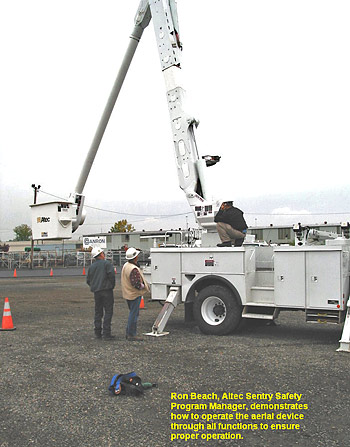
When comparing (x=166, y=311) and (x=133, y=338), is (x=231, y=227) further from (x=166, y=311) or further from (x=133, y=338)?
(x=133, y=338)

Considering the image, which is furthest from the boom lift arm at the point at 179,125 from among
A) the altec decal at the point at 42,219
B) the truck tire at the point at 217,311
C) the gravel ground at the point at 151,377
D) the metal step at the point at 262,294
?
the gravel ground at the point at 151,377

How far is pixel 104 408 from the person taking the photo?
219 inches

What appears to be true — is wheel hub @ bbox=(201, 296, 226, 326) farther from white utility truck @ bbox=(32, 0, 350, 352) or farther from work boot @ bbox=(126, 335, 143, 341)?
work boot @ bbox=(126, 335, 143, 341)

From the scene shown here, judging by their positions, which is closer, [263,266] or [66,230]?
[263,266]

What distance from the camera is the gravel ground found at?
15.9ft

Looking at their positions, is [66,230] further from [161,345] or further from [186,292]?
[161,345]

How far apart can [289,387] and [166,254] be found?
4.93 m

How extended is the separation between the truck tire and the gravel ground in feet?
0.86

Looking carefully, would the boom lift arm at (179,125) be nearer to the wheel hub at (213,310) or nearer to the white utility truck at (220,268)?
the white utility truck at (220,268)

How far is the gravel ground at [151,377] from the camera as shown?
15.9ft

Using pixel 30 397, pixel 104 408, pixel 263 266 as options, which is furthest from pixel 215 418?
pixel 263 266

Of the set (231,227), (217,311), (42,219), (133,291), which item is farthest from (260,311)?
(42,219)

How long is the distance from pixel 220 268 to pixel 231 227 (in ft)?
3.24

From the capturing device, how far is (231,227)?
33.7ft
